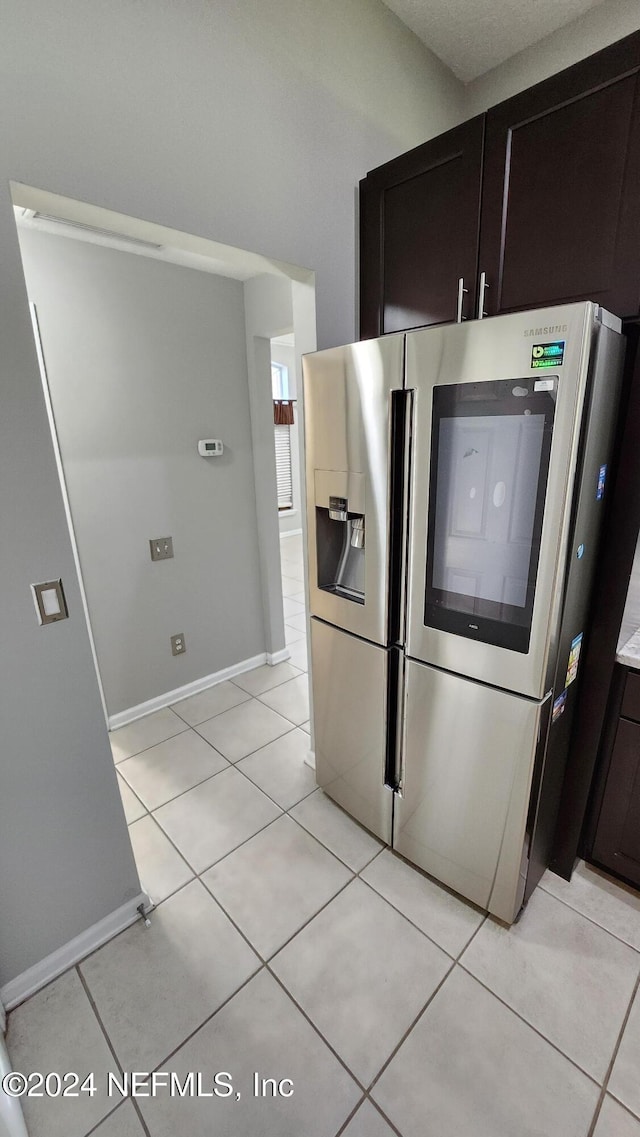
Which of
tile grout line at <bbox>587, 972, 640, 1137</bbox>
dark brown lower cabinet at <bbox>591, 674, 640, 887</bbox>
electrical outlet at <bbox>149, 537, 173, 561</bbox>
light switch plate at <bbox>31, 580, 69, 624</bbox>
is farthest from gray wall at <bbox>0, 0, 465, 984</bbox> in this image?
dark brown lower cabinet at <bbox>591, 674, 640, 887</bbox>

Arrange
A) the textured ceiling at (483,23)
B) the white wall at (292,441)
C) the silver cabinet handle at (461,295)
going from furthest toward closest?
the white wall at (292,441) < the textured ceiling at (483,23) < the silver cabinet handle at (461,295)

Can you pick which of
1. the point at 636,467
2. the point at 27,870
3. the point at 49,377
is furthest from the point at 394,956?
the point at 49,377

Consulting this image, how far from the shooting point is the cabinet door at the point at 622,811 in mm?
1497

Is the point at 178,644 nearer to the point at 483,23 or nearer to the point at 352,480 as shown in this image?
the point at 352,480

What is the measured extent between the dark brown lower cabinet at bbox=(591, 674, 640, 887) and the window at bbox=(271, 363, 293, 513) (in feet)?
17.4

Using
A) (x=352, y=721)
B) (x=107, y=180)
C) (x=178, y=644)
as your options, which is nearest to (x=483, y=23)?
(x=107, y=180)

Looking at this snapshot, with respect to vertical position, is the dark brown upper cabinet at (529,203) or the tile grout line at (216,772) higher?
the dark brown upper cabinet at (529,203)

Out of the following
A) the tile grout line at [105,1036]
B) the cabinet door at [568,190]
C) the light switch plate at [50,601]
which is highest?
the cabinet door at [568,190]

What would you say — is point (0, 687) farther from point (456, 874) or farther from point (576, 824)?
point (576, 824)

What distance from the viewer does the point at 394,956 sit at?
1.47 metres

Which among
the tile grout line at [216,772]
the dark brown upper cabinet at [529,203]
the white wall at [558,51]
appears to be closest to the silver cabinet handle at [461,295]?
the dark brown upper cabinet at [529,203]

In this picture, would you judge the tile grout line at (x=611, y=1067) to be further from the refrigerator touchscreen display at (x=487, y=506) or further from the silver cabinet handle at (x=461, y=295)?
the silver cabinet handle at (x=461, y=295)

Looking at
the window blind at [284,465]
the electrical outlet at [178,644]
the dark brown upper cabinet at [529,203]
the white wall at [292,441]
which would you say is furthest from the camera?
the window blind at [284,465]

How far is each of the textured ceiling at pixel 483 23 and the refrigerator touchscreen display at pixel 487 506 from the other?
1551 millimetres
